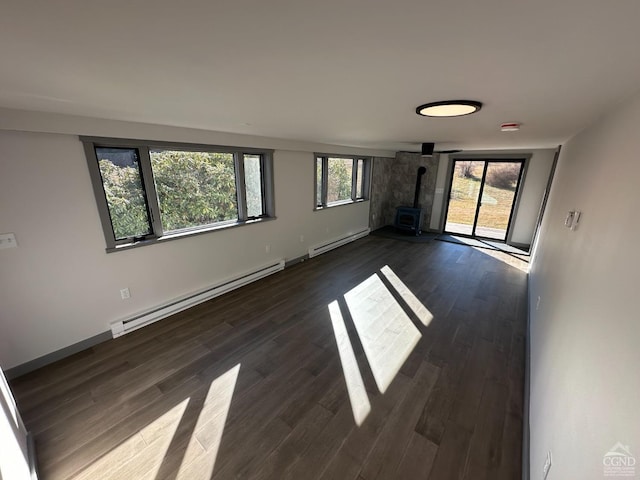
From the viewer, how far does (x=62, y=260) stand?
7.63 ft

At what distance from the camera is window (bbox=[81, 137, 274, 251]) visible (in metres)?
2.55

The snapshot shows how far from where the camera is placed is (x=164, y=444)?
170cm

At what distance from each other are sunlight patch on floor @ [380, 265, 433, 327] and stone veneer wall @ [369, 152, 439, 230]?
2.74m

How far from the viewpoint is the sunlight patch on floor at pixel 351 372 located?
1.96 meters

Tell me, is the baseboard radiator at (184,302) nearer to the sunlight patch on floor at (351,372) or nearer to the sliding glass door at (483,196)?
the sunlight patch on floor at (351,372)

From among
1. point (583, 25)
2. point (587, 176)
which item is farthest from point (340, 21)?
point (587, 176)

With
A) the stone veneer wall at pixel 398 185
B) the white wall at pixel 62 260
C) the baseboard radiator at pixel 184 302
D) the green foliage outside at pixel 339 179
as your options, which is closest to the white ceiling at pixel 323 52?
the white wall at pixel 62 260

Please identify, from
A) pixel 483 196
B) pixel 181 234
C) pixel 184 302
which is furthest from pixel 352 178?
pixel 184 302

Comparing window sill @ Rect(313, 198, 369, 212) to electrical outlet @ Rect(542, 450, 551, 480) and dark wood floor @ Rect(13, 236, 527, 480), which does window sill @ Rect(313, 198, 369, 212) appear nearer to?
dark wood floor @ Rect(13, 236, 527, 480)

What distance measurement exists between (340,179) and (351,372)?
171 inches

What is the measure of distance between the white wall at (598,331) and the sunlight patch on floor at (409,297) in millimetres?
1289

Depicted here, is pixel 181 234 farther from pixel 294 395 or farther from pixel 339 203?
pixel 339 203

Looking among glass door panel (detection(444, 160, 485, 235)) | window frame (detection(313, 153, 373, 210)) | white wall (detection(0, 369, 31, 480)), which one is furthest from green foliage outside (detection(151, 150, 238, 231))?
glass door panel (detection(444, 160, 485, 235))

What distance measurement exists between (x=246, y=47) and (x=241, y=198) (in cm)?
307
